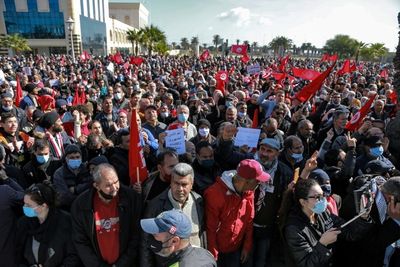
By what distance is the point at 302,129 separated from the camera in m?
5.31

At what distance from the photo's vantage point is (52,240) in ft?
10.1

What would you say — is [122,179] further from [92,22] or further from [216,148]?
[92,22]

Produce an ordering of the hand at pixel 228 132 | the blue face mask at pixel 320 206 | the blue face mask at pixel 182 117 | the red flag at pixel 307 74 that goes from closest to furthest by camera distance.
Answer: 1. the blue face mask at pixel 320 206
2. the hand at pixel 228 132
3. the blue face mask at pixel 182 117
4. the red flag at pixel 307 74

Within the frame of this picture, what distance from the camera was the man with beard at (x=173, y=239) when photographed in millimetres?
2098

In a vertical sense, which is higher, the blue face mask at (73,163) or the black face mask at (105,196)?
the black face mask at (105,196)

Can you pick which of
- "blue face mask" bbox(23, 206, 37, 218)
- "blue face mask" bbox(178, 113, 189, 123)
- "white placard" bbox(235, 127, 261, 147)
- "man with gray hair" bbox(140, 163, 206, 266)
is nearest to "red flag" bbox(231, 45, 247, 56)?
"blue face mask" bbox(178, 113, 189, 123)

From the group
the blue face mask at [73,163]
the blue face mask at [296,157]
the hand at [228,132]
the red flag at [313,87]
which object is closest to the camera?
the blue face mask at [73,163]

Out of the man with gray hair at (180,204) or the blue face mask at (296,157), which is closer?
the man with gray hair at (180,204)

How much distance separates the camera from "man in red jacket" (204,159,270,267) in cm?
304

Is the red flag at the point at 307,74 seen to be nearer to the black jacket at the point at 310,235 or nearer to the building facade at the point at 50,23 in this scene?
the black jacket at the point at 310,235

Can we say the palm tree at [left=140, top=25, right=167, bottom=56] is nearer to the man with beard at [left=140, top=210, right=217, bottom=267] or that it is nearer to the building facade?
the building facade

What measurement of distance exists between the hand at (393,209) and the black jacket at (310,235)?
187 millimetres

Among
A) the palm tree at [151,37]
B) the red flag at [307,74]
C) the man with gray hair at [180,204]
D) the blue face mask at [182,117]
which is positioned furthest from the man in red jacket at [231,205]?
the palm tree at [151,37]

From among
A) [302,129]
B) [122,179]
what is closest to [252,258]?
[122,179]
